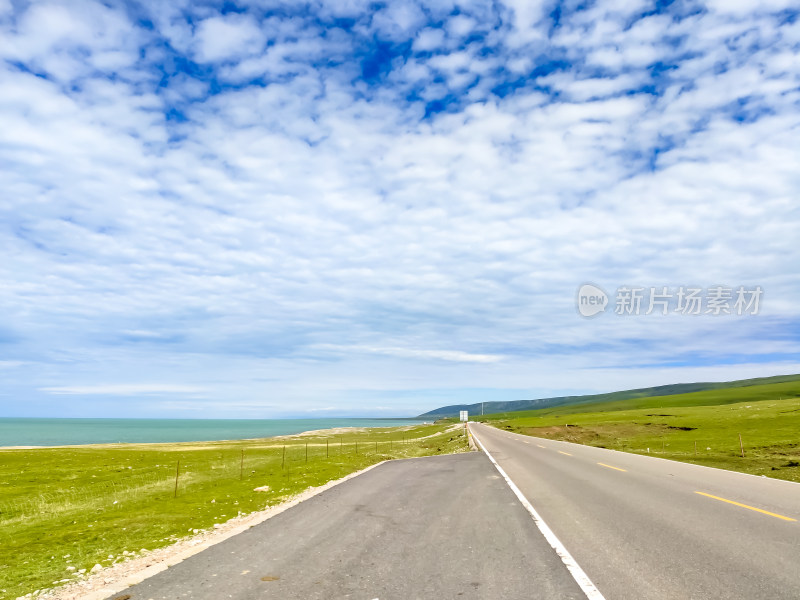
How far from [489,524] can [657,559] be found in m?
3.80

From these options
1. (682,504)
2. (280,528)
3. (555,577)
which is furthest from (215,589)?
(682,504)

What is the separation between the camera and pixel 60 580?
8.01m

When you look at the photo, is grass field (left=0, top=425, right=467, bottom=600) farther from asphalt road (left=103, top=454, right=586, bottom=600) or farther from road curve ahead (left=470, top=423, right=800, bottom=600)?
road curve ahead (left=470, top=423, right=800, bottom=600)


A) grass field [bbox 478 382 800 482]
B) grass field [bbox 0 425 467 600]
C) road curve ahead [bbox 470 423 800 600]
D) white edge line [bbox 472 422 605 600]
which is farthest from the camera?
grass field [bbox 478 382 800 482]

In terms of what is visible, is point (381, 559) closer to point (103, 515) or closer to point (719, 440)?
point (103, 515)

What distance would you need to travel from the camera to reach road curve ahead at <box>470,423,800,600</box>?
6633 millimetres

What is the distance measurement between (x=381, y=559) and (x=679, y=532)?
600 centimetres

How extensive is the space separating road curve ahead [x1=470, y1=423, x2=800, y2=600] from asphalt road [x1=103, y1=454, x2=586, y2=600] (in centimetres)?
80

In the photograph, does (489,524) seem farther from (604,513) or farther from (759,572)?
(759,572)

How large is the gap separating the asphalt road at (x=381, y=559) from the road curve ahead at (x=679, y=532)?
2.63ft

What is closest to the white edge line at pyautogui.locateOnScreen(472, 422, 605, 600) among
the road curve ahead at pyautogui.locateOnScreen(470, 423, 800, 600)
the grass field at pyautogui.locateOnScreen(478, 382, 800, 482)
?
the road curve ahead at pyautogui.locateOnScreen(470, 423, 800, 600)

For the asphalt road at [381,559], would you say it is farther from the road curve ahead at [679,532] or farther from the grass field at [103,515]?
the grass field at [103,515]

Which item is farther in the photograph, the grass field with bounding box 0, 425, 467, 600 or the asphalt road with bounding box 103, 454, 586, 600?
the grass field with bounding box 0, 425, 467, 600

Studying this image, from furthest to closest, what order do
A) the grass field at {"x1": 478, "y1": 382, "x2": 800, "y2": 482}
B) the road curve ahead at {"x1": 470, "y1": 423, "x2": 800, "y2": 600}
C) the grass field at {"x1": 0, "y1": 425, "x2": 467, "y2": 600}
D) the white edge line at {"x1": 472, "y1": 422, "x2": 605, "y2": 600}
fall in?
the grass field at {"x1": 478, "y1": 382, "x2": 800, "y2": 482}
the grass field at {"x1": 0, "y1": 425, "x2": 467, "y2": 600}
the road curve ahead at {"x1": 470, "y1": 423, "x2": 800, "y2": 600}
the white edge line at {"x1": 472, "y1": 422, "x2": 605, "y2": 600}
